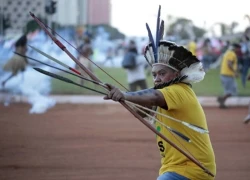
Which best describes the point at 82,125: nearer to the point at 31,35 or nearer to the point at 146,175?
the point at 146,175

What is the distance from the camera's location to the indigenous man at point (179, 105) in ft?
13.2

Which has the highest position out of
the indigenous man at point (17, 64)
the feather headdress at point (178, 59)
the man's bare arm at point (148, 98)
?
the feather headdress at point (178, 59)

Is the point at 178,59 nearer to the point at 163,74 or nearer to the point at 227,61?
the point at 163,74

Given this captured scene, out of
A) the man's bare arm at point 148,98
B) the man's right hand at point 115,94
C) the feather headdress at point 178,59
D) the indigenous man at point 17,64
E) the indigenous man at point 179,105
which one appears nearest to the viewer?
the man's right hand at point 115,94

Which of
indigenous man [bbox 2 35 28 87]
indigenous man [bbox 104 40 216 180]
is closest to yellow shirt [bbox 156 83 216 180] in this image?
indigenous man [bbox 104 40 216 180]

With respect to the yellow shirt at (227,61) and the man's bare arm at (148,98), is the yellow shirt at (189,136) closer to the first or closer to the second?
the man's bare arm at (148,98)

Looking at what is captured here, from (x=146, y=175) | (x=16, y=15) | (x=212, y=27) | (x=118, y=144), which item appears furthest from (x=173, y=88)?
(x=212, y=27)

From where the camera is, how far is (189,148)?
4082 millimetres

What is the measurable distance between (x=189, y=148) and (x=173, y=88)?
1.53 ft

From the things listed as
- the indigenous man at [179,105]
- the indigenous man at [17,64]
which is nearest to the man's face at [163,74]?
the indigenous man at [179,105]

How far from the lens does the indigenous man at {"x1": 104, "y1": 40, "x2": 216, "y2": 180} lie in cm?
402

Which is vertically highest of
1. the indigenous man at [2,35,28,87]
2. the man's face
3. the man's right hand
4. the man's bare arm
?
the man's face

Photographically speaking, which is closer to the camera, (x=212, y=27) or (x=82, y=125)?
(x=82, y=125)

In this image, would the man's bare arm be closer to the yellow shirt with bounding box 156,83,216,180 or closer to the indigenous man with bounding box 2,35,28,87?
the yellow shirt with bounding box 156,83,216,180
